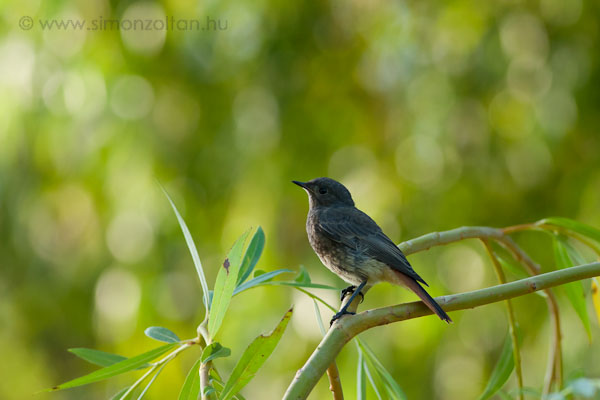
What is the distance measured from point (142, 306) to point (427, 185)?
1.95m

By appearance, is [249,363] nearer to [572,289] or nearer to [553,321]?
[553,321]

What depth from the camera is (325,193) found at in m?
2.64

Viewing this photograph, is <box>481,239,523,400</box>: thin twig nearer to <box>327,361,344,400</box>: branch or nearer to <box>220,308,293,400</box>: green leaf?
<box>327,361,344,400</box>: branch

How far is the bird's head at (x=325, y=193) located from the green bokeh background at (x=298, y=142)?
3.59ft

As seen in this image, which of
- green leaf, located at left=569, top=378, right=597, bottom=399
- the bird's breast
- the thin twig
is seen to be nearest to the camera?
green leaf, located at left=569, top=378, right=597, bottom=399

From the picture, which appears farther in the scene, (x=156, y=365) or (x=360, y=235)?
(x=360, y=235)

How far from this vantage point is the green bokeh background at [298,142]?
4027mm

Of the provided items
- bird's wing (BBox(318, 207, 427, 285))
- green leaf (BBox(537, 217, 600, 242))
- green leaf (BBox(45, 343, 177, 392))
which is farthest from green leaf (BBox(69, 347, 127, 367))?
green leaf (BBox(537, 217, 600, 242))

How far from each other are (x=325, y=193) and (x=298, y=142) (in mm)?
1864

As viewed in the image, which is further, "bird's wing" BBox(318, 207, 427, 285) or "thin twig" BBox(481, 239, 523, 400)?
"bird's wing" BBox(318, 207, 427, 285)

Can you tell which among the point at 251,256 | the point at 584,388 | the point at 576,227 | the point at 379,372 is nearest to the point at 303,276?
the point at 251,256

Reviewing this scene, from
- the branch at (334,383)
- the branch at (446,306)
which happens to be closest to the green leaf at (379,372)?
the branch at (334,383)

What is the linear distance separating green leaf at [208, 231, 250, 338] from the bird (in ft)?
1.72

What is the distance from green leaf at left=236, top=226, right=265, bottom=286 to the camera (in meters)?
1.49
